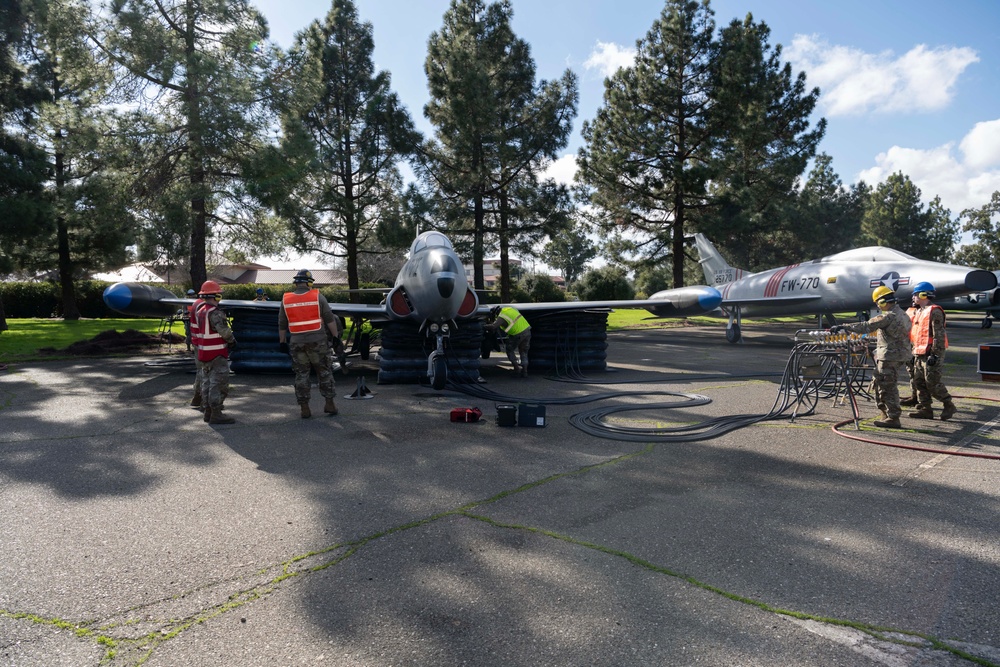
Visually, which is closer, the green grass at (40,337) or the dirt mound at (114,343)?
the green grass at (40,337)

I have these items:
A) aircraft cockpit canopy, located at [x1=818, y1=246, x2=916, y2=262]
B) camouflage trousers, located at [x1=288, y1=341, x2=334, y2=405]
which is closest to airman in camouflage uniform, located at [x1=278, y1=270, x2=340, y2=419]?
camouflage trousers, located at [x1=288, y1=341, x2=334, y2=405]

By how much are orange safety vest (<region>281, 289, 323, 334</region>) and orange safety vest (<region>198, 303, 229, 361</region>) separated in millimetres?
906

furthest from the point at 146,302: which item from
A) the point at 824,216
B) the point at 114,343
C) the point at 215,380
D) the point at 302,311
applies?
the point at 824,216

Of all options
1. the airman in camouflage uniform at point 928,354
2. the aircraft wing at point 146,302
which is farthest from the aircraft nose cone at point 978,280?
the aircraft wing at point 146,302

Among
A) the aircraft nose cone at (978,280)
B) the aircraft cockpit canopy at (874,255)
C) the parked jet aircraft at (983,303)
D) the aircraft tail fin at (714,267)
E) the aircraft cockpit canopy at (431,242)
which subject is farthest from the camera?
the aircraft tail fin at (714,267)

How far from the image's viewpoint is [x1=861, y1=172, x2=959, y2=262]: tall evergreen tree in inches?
2110

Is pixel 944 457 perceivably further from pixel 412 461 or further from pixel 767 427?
pixel 412 461

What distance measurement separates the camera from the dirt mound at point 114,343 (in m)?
15.7

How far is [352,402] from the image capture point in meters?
9.23

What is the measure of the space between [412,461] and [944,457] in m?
5.43

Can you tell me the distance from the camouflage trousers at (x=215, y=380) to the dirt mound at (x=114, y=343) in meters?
10.2

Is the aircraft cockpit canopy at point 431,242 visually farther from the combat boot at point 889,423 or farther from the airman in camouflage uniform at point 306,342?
the combat boot at point 889,423

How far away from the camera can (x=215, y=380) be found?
778cm

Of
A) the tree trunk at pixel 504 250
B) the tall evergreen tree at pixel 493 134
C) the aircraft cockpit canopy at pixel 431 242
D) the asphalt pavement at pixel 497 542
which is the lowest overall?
the asphalt pavement at pixel 497 542
